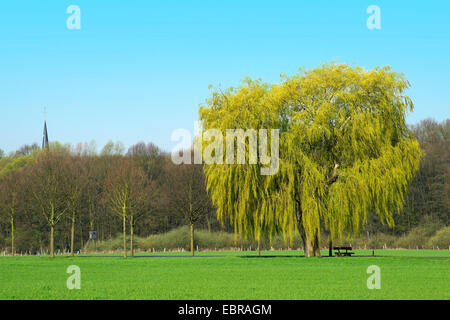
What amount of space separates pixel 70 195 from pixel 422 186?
46.5m

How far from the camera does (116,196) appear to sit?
Answer: 52.2 m

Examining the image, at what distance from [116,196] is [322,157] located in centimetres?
2330

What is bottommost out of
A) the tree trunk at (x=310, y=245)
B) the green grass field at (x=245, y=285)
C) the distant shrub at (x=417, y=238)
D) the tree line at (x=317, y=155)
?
the distant shrub at (x=417, y=238)

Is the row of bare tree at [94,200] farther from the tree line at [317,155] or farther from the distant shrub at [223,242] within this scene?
the tree line at [317,155]

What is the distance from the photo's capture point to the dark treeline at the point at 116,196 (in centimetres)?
5378

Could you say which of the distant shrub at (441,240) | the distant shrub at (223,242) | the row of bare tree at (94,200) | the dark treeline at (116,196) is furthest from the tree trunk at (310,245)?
the distant shrub at (441,240)

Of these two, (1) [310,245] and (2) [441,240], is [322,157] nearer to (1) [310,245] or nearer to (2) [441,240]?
(1) [310,245]

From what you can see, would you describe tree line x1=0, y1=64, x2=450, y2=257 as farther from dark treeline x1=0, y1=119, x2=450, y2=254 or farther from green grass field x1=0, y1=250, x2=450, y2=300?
dark treeline x1=0, y1=119, x2=450, y2=254

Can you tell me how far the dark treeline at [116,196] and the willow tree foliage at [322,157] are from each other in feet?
60.1

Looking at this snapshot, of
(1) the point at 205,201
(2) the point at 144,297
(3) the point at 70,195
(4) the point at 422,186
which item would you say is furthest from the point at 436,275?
(4) the point at 422,186

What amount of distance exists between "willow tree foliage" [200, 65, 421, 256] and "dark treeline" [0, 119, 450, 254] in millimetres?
18328

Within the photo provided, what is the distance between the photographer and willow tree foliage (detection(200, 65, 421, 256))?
112 ft

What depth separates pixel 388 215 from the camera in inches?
1358
